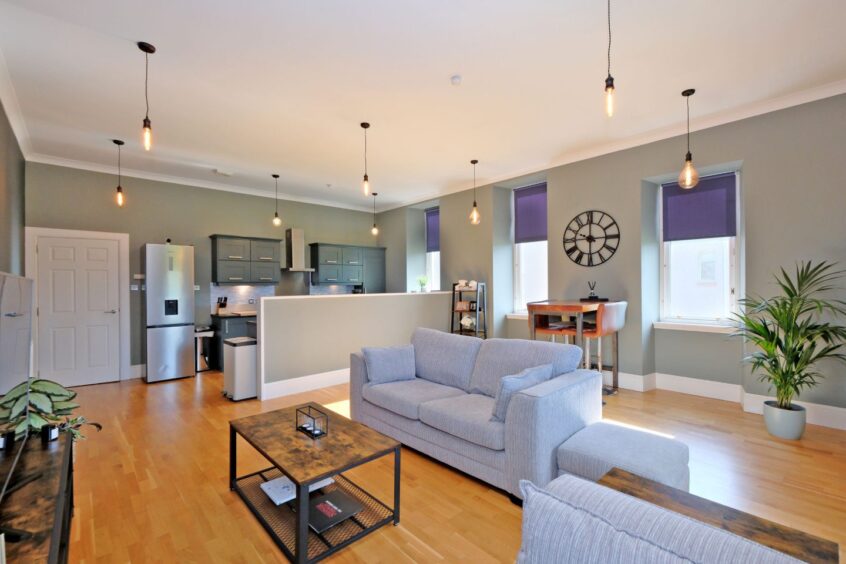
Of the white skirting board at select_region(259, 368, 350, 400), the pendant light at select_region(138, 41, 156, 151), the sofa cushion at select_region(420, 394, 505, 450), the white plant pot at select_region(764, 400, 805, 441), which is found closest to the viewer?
the sofa cushion at select_region(420, 394, 505, 450)

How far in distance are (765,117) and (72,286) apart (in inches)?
317

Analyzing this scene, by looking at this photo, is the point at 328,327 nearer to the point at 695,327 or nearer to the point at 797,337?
the point at 695,327

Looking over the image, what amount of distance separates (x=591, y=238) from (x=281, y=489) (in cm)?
444

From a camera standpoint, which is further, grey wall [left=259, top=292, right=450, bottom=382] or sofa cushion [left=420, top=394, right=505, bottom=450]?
grey wall [left=259, top=292, right=450, bottom=382]

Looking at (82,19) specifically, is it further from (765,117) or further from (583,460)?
(765,117)

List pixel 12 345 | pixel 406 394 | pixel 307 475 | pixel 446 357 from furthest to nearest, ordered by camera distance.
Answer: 1. pixel 446 357
2. pixel 406 394
3. pixel 307 475
4. pixel 12 345

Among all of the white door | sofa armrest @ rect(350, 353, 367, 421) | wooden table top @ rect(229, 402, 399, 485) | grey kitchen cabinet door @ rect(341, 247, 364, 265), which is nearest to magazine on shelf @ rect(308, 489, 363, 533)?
wooden table top @ rect(229, 402, 399, 485)

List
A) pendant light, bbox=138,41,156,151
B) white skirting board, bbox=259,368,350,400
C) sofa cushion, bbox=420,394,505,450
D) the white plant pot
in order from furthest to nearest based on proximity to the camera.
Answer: white skirting board, bbox=259,368,350,400 < the white plant pot < pendant light, bbox=138,41,156,151 < sofa cushion, bbox=420,394,505,450

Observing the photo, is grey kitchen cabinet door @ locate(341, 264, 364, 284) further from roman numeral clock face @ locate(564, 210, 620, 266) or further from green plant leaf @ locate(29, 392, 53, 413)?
green plant leaf @ locate(29, 392, 53, 413)

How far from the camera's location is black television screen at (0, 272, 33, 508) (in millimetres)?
1467

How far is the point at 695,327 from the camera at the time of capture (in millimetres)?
4449

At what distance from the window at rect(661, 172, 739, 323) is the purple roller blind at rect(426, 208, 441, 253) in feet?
13.3

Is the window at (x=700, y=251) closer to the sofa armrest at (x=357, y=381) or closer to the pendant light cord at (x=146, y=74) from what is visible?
the sofa armrest at (x=357, y=381)

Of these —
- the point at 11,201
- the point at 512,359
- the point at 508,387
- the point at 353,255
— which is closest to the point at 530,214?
the point at 353,255
